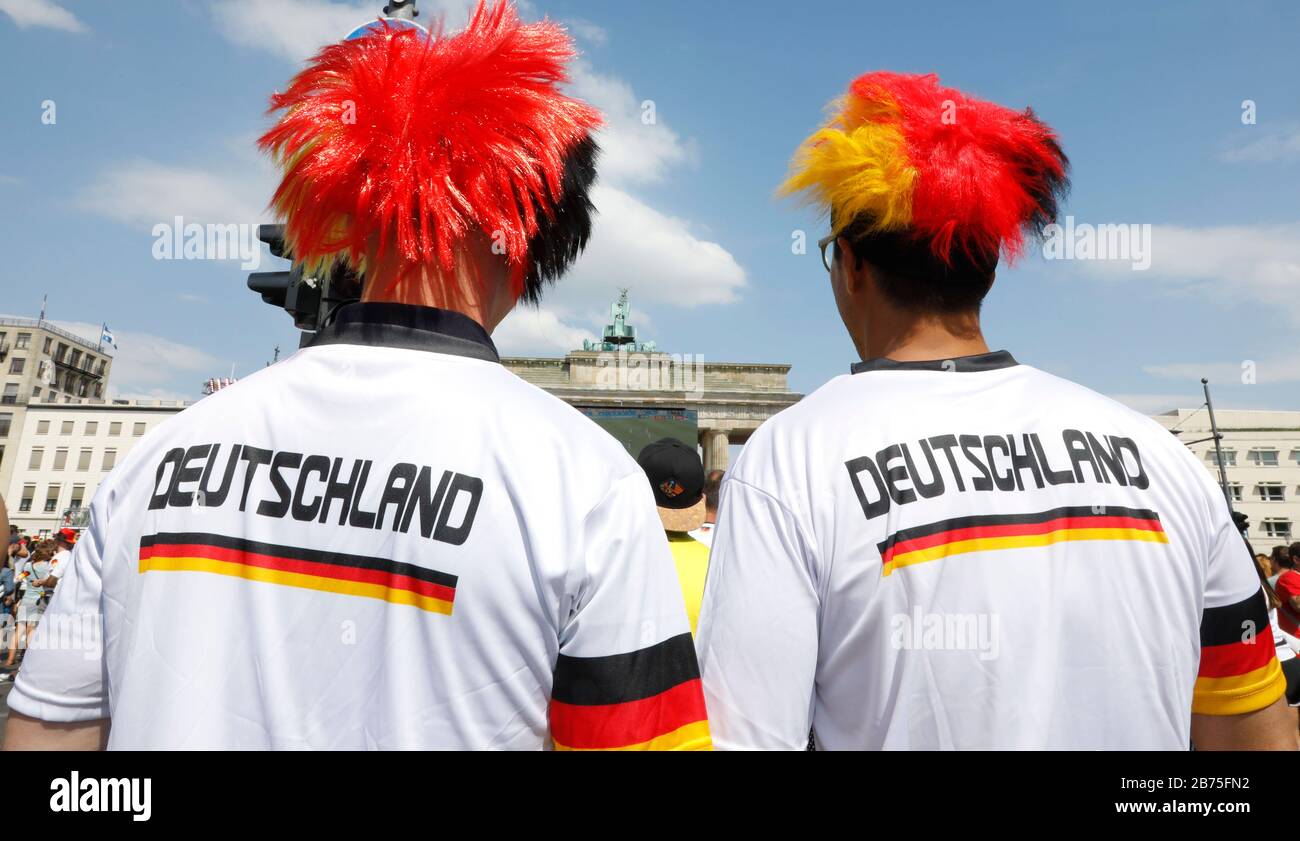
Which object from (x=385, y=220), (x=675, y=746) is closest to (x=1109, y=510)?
(x=675, y=746)

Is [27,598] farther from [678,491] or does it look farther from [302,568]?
[302,568]

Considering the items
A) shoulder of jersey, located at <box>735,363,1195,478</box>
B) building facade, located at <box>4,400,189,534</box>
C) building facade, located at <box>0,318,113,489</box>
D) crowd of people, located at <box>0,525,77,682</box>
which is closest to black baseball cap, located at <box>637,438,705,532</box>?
shoulder of jersey, located at <box>735,363,1195,478</box>

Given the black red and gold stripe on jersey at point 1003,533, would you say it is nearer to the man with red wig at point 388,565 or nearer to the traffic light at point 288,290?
the man with red wig at point 388,565

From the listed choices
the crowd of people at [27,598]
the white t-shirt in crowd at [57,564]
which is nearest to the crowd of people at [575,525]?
the crowd of people at [27,598]

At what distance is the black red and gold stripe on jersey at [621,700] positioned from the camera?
1.28 m

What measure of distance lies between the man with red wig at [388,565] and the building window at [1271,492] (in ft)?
241

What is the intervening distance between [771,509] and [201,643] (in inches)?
42.8

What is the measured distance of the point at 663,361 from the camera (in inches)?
1523

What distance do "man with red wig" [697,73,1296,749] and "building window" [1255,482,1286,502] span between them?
2850 inches

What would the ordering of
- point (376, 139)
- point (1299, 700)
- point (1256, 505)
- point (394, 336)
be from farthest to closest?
1. point (1256, 505)
2. point (1299, 700)
3. point (376, 139)
4. point (394, 336)

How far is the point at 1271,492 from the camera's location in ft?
189

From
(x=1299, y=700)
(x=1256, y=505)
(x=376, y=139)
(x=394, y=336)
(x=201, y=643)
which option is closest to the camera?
(x=201, y=643)

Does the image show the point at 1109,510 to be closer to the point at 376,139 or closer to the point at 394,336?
the point at 394,336

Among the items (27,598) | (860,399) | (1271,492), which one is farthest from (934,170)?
(1271,492)
